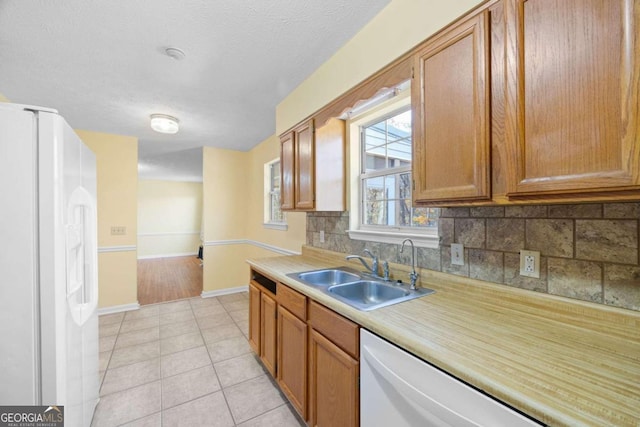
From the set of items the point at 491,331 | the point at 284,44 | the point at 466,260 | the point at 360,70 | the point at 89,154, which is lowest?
the point at 491,331

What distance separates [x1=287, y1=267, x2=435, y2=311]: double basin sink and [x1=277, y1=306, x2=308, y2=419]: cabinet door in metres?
0.28

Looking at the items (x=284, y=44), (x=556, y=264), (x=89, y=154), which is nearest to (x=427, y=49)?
(x=284, y=44)

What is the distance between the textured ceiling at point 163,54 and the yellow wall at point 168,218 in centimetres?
537

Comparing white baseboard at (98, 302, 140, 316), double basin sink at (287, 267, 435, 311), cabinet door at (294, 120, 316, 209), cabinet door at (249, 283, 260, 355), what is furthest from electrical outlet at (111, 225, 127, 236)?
double basin sink at (287, 267, 435, 311)

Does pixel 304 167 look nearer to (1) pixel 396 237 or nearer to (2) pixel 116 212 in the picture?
(1) pixel 396 237

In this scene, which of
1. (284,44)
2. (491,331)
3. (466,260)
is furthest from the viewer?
(284,44)

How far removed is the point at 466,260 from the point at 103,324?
4051 mm

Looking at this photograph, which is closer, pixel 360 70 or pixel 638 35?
pixel 638 35

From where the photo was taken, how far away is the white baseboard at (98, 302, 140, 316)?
137 inches

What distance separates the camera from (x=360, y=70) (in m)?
1.64

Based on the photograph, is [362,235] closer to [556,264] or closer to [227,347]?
[556,264]

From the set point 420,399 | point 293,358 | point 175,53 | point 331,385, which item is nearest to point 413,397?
point 420,399

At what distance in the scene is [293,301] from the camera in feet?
5.45

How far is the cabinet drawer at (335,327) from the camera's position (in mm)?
1169
